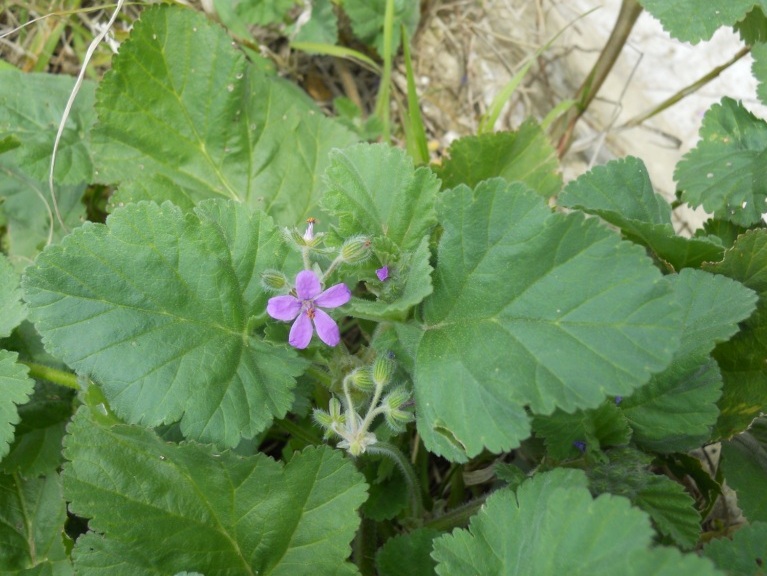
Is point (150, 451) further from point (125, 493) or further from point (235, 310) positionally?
point (235, 310)

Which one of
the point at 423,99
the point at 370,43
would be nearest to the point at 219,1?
the point at 370,43

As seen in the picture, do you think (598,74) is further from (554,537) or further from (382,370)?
(554,537)

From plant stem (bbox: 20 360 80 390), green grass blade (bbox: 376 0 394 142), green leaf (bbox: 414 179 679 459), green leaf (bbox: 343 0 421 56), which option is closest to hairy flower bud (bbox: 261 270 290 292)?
green leaf (bbox: 414 179 679 459)

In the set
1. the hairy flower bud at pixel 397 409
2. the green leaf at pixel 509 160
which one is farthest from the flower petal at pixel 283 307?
the green leaf at pixel 509 160

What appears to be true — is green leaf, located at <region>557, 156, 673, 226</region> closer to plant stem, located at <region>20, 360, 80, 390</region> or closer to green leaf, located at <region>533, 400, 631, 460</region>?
green leaf, located at <region>533, 400, 631, 460</region>

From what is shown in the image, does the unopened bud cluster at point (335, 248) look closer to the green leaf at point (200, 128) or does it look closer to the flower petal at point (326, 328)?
the flower petal at point (326, 328)
